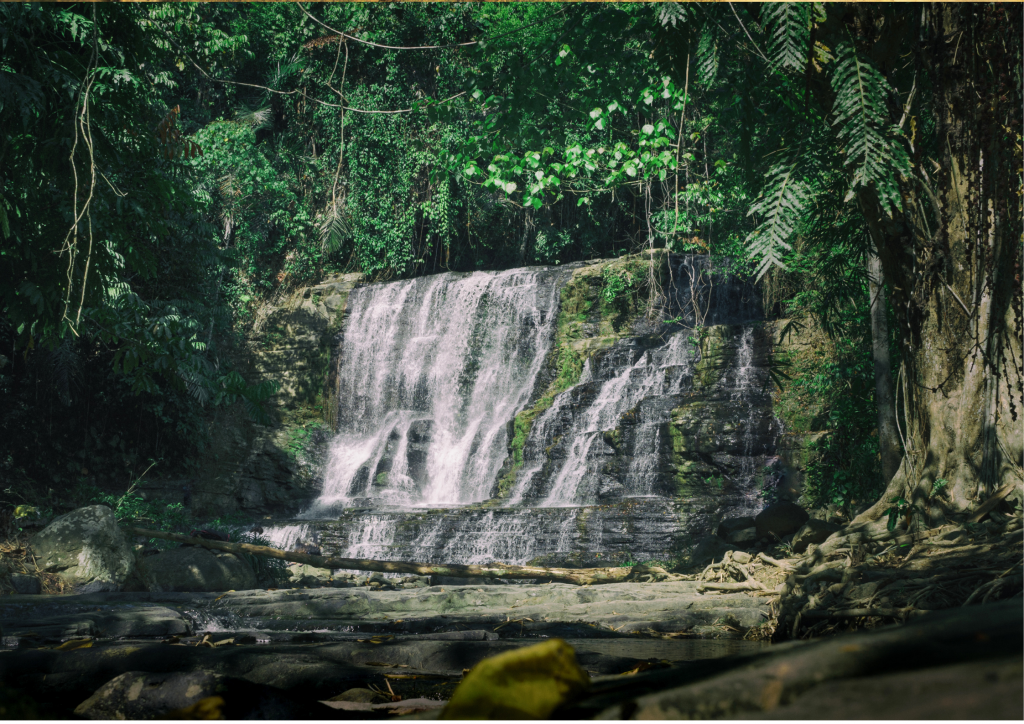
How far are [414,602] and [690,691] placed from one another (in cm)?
501

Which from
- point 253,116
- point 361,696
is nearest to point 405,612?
point 361,696

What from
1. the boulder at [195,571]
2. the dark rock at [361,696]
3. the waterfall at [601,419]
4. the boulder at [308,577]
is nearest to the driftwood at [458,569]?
the boulder at [195,571]

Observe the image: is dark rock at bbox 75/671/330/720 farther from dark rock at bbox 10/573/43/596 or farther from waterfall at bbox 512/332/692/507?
waterfall at bbox 512/332/692/507

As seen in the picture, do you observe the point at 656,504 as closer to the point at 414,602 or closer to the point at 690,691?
the point at 414,602

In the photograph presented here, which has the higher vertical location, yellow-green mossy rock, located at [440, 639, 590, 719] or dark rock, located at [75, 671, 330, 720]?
yellow-green mossy rock, located at [440, 639, 590, 719]

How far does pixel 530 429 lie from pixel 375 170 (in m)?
8.86

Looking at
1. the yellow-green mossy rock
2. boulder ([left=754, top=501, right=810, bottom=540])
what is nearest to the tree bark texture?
boulder ([left=754, top=501, right=810, bottom=540])

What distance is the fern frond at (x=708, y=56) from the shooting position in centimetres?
470

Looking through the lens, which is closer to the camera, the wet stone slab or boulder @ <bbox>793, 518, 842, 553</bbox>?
the wet stone slab

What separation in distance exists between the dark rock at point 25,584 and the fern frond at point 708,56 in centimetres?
720

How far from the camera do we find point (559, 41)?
613 cm

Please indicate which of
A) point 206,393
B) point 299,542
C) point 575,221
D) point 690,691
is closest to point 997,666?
point 690,691

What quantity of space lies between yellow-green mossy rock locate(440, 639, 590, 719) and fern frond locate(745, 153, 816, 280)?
8.39ft

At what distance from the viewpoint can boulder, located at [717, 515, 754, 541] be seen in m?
8.46
